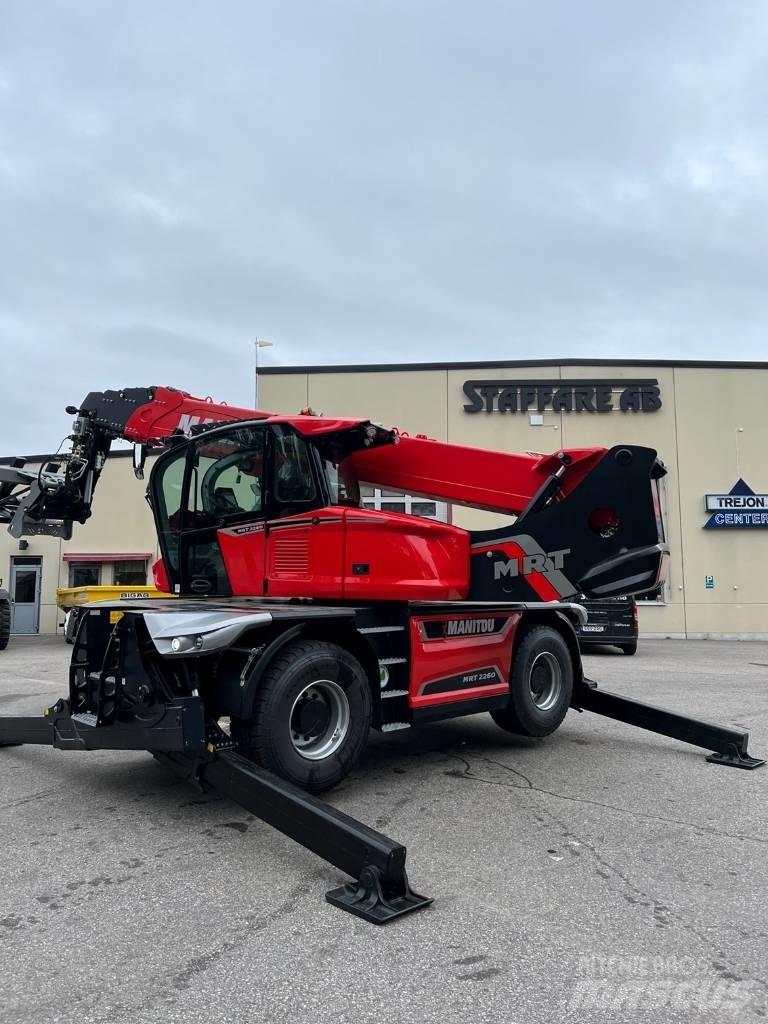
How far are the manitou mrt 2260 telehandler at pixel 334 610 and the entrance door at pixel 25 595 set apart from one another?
1936 centimetres

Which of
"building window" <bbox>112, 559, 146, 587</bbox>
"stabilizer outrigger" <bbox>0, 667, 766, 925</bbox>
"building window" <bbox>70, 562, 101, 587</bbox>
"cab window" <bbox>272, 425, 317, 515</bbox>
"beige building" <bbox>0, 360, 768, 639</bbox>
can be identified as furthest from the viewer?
"building window" <bbox>70, 562, 101, 587</bbox>

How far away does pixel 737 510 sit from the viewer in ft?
77.7

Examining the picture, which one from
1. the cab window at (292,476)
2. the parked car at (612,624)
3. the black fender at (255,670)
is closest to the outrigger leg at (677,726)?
the cab window at (292,476)

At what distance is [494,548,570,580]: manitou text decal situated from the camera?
6.97 m

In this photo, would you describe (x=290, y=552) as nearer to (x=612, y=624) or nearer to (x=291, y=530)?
(x=291, y=530)

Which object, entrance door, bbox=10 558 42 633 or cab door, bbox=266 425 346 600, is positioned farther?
entrance door, bbox=10 558 42 633

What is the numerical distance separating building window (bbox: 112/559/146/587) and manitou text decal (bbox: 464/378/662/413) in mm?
11632

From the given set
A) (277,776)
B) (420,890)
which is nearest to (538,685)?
(277,776)

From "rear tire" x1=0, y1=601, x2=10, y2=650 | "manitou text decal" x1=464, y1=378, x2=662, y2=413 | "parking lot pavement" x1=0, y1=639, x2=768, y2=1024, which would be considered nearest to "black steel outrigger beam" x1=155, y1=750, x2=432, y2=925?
"parking lot pavement" x1=0, y1=639, x2=768, y2=1024

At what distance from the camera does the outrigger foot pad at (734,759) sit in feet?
21.8

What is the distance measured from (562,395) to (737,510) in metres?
6.32

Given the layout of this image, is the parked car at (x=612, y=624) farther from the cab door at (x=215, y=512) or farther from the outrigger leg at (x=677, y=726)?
the cab door at (x=215, y=512)

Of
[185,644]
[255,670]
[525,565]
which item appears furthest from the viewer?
[525,565]

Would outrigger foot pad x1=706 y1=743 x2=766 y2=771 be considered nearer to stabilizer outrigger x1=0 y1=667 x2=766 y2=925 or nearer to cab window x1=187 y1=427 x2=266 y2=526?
stabilizer outrigger x1=0 y1=667 x2=766 y2=925
